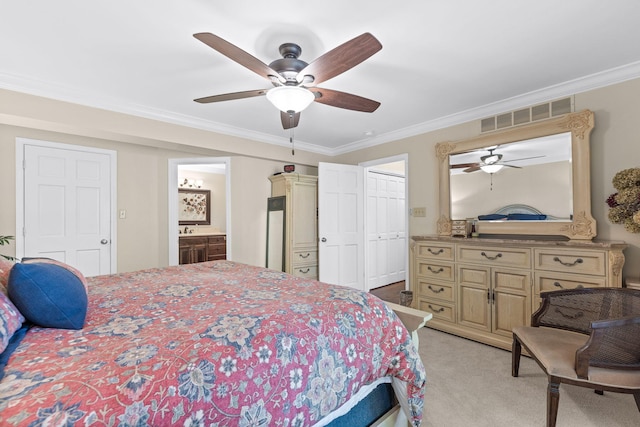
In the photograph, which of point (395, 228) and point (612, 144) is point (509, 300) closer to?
point (612, 144)

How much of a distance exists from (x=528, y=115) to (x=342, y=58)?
2250 mm

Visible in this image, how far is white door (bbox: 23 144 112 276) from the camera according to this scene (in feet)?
10.4

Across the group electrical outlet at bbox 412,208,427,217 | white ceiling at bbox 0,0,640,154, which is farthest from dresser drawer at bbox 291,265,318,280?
white ceiling at bbox 0,0,640,154

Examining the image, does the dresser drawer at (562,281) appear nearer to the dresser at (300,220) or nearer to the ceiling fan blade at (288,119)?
the ceiling fan blade at (288,119)

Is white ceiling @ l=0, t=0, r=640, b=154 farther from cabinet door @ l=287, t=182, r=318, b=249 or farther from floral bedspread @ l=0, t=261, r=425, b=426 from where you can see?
floral bedspread @ l=0, t=261, r=425, b=426

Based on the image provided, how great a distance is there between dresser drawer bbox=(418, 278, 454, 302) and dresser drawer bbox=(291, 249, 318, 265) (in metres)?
1.75

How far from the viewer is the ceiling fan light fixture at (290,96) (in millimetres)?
1975

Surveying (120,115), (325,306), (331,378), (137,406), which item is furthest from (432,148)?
(137,406)

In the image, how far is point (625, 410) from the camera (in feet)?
6.14

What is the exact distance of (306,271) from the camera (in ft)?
14.9

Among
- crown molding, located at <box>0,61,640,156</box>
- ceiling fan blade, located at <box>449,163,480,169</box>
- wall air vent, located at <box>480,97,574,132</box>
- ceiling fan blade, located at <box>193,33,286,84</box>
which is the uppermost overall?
crown molding, located at <box>0,61,640,156</box>

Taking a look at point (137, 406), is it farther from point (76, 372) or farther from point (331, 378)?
point (331, 378)

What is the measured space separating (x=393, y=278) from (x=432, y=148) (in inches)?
110

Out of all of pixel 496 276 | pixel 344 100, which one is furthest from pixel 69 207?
pixel 496 276
